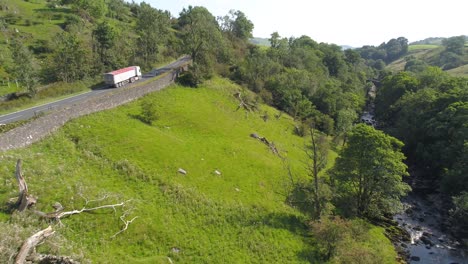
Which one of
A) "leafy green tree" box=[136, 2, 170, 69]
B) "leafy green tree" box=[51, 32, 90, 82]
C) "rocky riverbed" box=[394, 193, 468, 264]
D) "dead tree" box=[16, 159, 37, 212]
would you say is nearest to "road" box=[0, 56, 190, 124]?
"leafy green tree" box=[51, 32, 90, 82]

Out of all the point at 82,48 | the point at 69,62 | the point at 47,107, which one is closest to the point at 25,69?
the point at 69,62

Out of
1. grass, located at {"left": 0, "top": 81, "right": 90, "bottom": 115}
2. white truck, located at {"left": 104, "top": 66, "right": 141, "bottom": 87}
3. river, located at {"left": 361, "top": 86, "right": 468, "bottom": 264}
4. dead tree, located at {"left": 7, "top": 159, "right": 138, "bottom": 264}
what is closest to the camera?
dead tree, located at {"left": 7, "top": 159, "right": 138, "bottom": 264}

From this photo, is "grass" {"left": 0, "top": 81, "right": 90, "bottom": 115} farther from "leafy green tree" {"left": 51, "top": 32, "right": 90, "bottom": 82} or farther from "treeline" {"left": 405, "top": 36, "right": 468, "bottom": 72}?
"treeline" {"left": 405, "top": 36, "right": 468, "bottom": 72}

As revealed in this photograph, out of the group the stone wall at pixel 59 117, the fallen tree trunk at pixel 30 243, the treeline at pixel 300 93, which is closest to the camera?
the fallen tree trunk at pixel 30 243

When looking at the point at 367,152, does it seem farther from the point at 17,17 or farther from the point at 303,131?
the point at 17,17

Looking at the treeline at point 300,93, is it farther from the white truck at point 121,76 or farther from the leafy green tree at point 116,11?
the leafy green tree at point 116,11

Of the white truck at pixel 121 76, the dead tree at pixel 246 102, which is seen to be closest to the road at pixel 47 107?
the white truck at pixel 121 76
